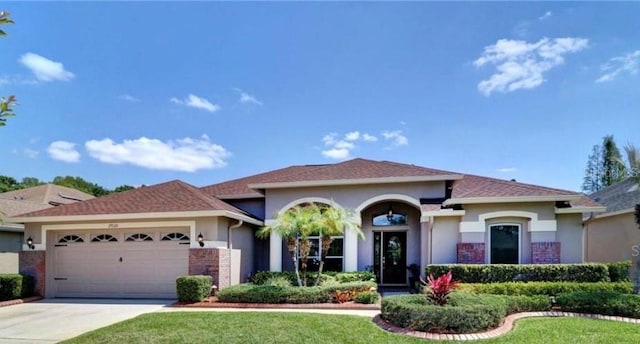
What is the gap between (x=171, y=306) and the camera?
12.7m

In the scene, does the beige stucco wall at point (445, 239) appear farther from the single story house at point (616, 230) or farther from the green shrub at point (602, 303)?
the single story house at point (616, 230)

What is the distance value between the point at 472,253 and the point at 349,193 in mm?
4889

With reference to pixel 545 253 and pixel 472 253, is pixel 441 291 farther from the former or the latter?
pixel 545 253

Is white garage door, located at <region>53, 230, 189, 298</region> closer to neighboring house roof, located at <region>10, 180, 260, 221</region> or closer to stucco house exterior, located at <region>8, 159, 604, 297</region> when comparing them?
stucco house exterior, located at <region>8, 159, 604, 297</region>

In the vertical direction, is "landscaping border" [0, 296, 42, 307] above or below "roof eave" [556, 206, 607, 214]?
below

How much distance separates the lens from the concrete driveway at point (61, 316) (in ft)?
30.3

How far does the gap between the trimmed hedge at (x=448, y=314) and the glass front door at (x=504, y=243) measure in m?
5.11

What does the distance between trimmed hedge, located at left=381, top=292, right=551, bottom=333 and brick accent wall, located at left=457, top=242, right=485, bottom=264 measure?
4631 mm

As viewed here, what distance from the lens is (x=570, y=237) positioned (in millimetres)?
14602

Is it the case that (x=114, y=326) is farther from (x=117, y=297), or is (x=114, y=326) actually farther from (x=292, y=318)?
(x=117, y=297)

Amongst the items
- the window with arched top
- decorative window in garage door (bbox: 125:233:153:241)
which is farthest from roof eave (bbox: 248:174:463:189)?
decorative window in garage door (bbox: 125:233:153:241)

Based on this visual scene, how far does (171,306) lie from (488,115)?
48.8ft

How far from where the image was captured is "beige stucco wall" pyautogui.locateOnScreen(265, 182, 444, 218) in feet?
52.5

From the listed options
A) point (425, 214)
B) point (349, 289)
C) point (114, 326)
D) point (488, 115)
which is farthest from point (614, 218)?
point (114, 326)
